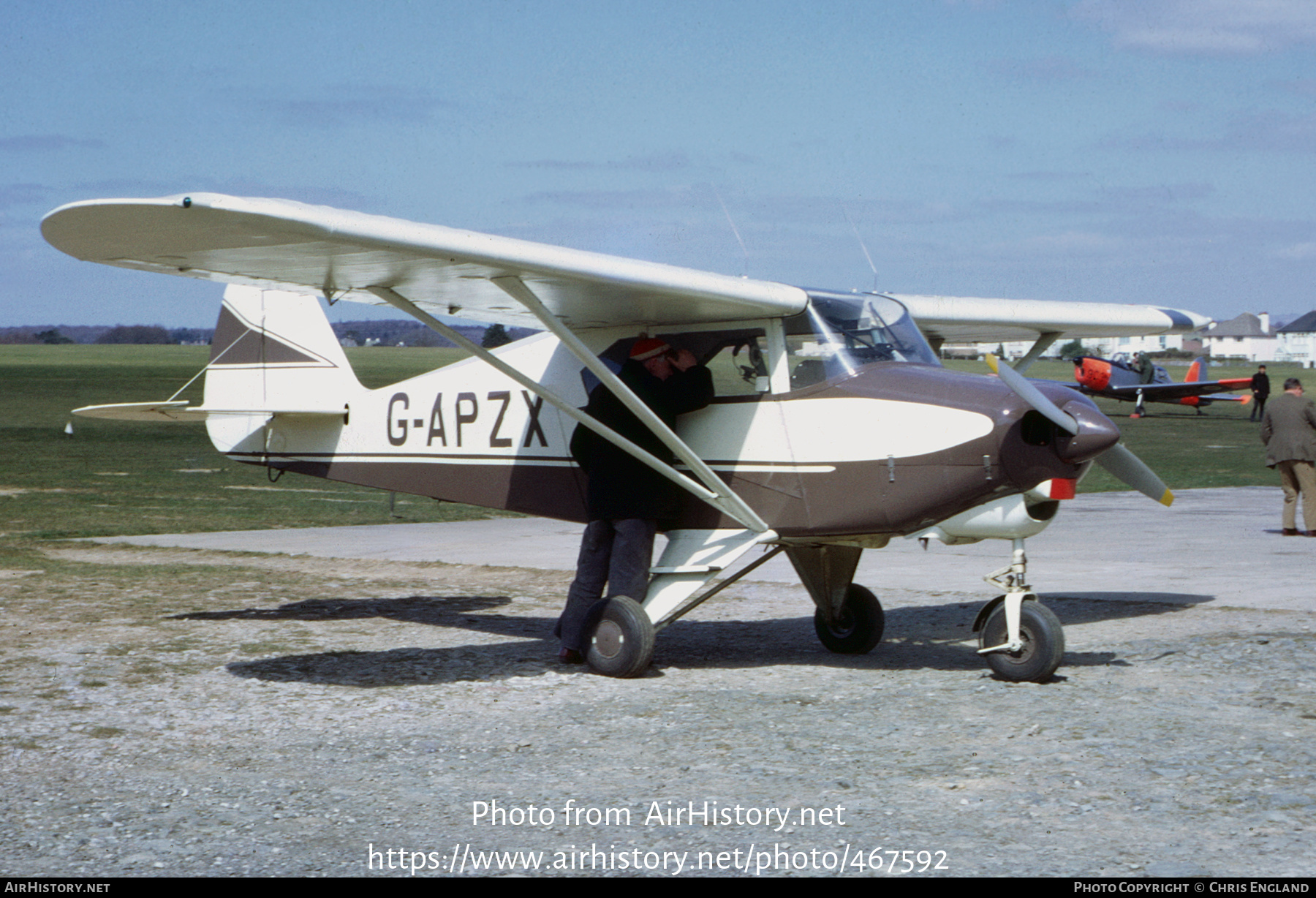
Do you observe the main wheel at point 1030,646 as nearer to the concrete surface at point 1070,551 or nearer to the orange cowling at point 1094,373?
the concrete surface at point 1070,551

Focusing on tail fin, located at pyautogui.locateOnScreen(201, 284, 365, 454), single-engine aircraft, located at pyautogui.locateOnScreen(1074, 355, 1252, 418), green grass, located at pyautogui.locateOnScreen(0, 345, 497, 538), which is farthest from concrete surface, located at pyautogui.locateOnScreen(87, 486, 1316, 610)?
single-engine aircraft, located at pyautogui.locateOnScreen(1074, 355, 1252, 418)

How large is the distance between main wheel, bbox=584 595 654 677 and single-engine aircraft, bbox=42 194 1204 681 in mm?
14

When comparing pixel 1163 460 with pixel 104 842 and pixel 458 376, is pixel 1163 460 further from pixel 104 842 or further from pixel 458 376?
pixel 104 842

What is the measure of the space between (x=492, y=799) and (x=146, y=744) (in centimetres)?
196

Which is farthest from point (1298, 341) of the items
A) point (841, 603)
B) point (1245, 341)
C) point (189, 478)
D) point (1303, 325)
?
point (841, 603)

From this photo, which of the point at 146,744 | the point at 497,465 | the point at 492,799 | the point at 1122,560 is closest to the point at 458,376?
the point at 497,465

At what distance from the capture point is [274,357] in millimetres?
10711

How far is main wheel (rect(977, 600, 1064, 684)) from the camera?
284 inches

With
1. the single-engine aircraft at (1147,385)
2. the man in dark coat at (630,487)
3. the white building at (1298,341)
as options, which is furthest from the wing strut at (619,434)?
the white building at (1298,341)

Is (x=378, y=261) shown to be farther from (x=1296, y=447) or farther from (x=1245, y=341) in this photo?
(x=1245, y=341)

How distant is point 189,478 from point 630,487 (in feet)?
62.8

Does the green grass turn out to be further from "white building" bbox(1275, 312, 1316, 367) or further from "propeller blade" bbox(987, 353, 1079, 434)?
"white building" bbox(1275, 312, 1316, 367)

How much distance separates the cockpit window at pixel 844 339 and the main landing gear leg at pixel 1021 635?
1.36 meters

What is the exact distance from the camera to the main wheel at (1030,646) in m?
7.22
